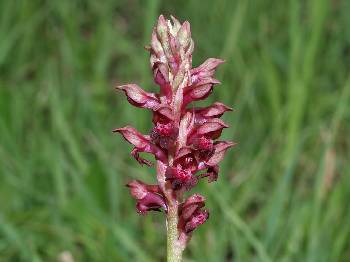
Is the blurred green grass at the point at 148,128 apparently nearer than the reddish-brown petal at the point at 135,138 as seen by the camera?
No

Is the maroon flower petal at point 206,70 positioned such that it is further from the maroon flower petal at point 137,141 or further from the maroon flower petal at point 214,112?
the maroon flower petal at point 137,141

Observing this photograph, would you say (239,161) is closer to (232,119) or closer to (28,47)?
(232,119)

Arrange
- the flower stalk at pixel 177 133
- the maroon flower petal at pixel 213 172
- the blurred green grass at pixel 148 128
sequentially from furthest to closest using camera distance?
the blurred green grass at pixel 148 128 → the maroon flower petal at pixel 213 172 → the flower stalk at pixel 177 133

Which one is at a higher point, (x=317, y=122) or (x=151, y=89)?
(x=151, y=89)

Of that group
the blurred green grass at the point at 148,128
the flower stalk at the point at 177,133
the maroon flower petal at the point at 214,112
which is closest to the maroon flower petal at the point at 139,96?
the flower stalk at the point at 177,133

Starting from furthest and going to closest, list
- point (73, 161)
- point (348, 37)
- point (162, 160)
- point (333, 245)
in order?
point (348, 37)
point (73, 161)
point (333, 245)
point (162, 160)

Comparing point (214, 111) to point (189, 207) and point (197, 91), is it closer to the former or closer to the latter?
point (197, 91)

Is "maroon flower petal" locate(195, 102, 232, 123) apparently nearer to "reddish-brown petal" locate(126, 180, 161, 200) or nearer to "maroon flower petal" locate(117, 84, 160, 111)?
"maroon flower petal" locate(117, 84, 160, 111)

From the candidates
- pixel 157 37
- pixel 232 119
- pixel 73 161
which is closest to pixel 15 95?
pixel 73 161
